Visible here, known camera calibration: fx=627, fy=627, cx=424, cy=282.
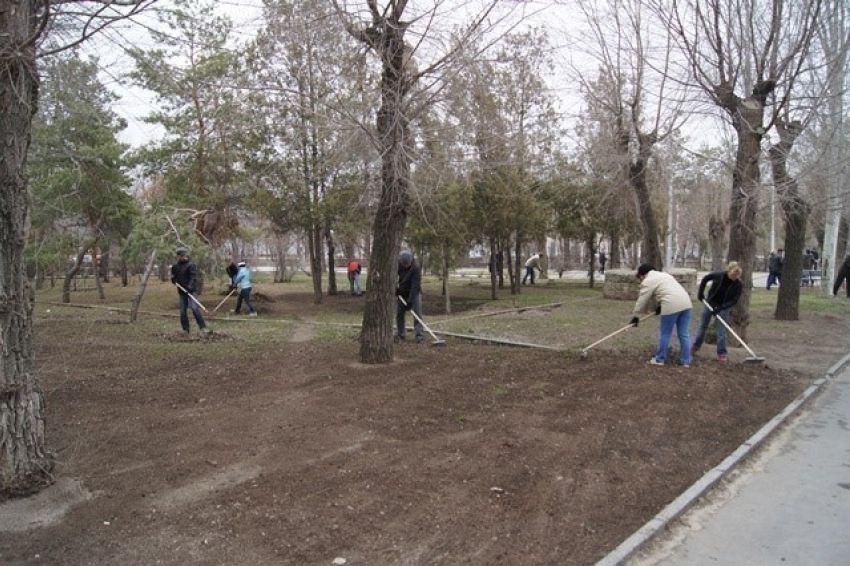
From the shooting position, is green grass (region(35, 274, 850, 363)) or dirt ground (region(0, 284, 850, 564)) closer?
dirt ground (region(0, 284, 850, 564))

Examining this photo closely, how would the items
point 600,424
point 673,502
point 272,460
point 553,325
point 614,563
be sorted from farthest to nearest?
point 553,325, point 600,424, point 272,460, point 673,502, point 614,563

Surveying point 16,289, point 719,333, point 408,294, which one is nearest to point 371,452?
point 16,289

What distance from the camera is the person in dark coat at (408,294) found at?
10.7m

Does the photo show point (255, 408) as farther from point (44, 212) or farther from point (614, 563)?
point (44, 212)

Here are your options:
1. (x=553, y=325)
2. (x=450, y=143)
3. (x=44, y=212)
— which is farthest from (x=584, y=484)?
(x=44, y=212)

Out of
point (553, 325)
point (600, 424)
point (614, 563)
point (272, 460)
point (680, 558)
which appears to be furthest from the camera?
point (553, 325)

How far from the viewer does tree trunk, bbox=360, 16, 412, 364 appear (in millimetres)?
7441

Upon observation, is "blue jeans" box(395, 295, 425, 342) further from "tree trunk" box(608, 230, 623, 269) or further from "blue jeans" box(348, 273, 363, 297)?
"tree trunk" box(608, 230, 623, 269)

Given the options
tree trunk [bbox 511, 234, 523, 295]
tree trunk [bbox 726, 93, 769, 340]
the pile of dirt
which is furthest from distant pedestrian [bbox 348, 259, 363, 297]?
tree trunk [bbox 726, 93, 769, 340]

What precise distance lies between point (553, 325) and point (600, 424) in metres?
7.27

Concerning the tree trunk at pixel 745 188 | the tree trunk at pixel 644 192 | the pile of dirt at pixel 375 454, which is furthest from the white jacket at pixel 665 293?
the tree trunk at pixel 644 192

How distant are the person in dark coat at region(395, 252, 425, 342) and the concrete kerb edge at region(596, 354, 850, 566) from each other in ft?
18.5

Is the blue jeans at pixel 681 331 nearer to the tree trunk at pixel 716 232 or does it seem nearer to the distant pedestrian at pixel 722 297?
the distant pedestrian at pixel 722 297

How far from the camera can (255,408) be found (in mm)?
6199
